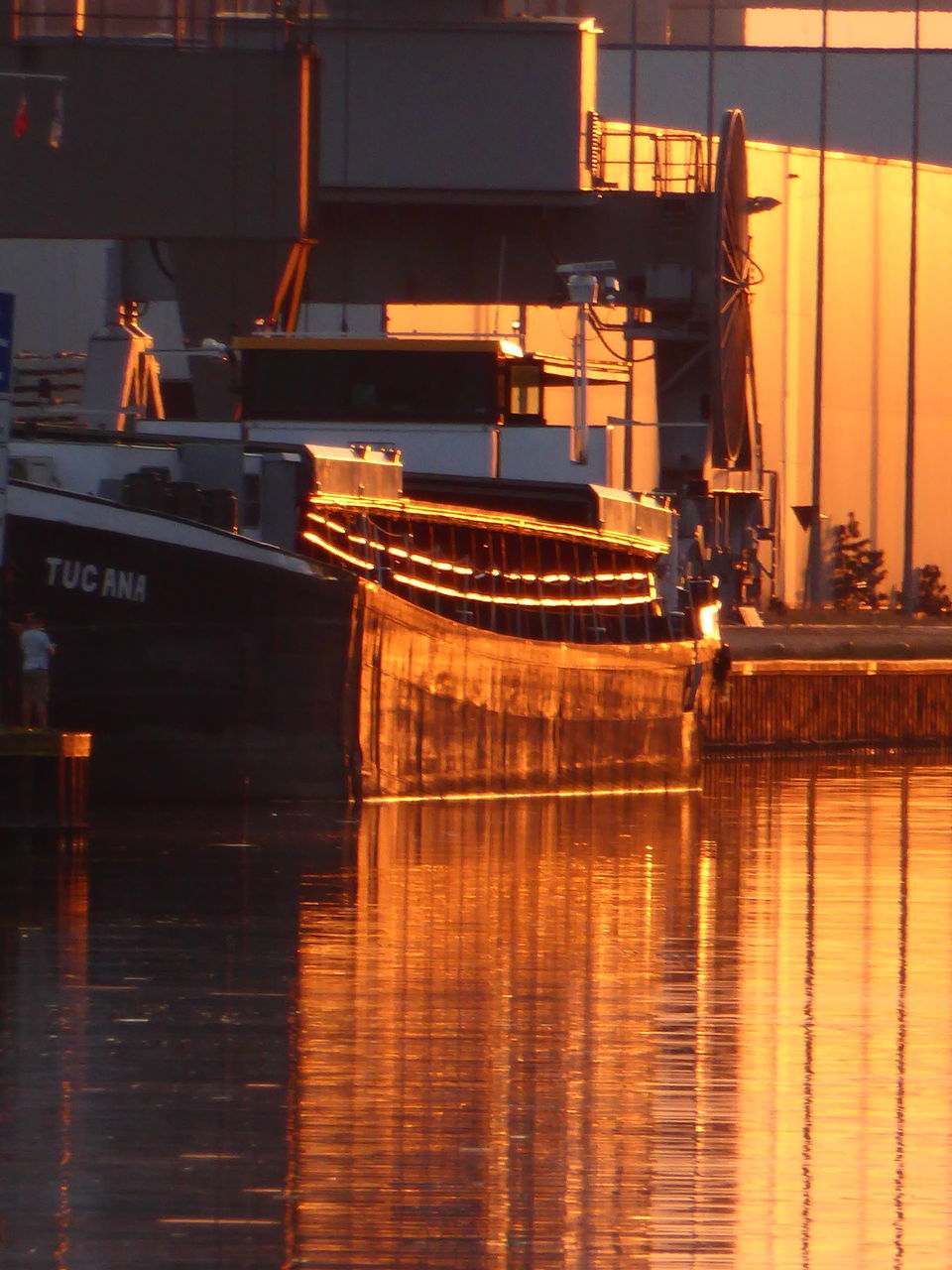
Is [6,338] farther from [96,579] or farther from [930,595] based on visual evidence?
[930,595]

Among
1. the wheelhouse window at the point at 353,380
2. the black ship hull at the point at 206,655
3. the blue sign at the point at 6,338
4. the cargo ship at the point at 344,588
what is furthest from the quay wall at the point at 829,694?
the blue sign at the point at 6,338

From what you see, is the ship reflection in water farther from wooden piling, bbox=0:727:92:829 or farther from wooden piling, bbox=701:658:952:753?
wooden piling, bbox=701:658:952:753

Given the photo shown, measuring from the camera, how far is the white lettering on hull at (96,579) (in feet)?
72.8

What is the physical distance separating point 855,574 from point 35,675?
3293 cm

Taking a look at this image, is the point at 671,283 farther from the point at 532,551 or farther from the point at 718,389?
the point at 532,551

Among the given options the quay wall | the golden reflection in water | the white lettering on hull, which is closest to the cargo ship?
the white lettering on hull

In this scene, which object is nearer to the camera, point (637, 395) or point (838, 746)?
point (838, 746)

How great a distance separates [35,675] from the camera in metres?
20.9

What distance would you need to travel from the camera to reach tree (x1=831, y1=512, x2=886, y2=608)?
5206 centimetres

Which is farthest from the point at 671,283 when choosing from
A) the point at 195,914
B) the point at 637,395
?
the point at 195,914

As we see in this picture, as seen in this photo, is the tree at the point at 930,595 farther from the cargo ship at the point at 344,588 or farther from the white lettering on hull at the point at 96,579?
the white lettering on hull at the point at 96,579

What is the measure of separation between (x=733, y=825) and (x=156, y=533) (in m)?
5.78

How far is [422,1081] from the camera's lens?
9898 millimetres

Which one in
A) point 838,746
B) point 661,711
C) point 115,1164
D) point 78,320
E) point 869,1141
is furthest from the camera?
point 78,320
